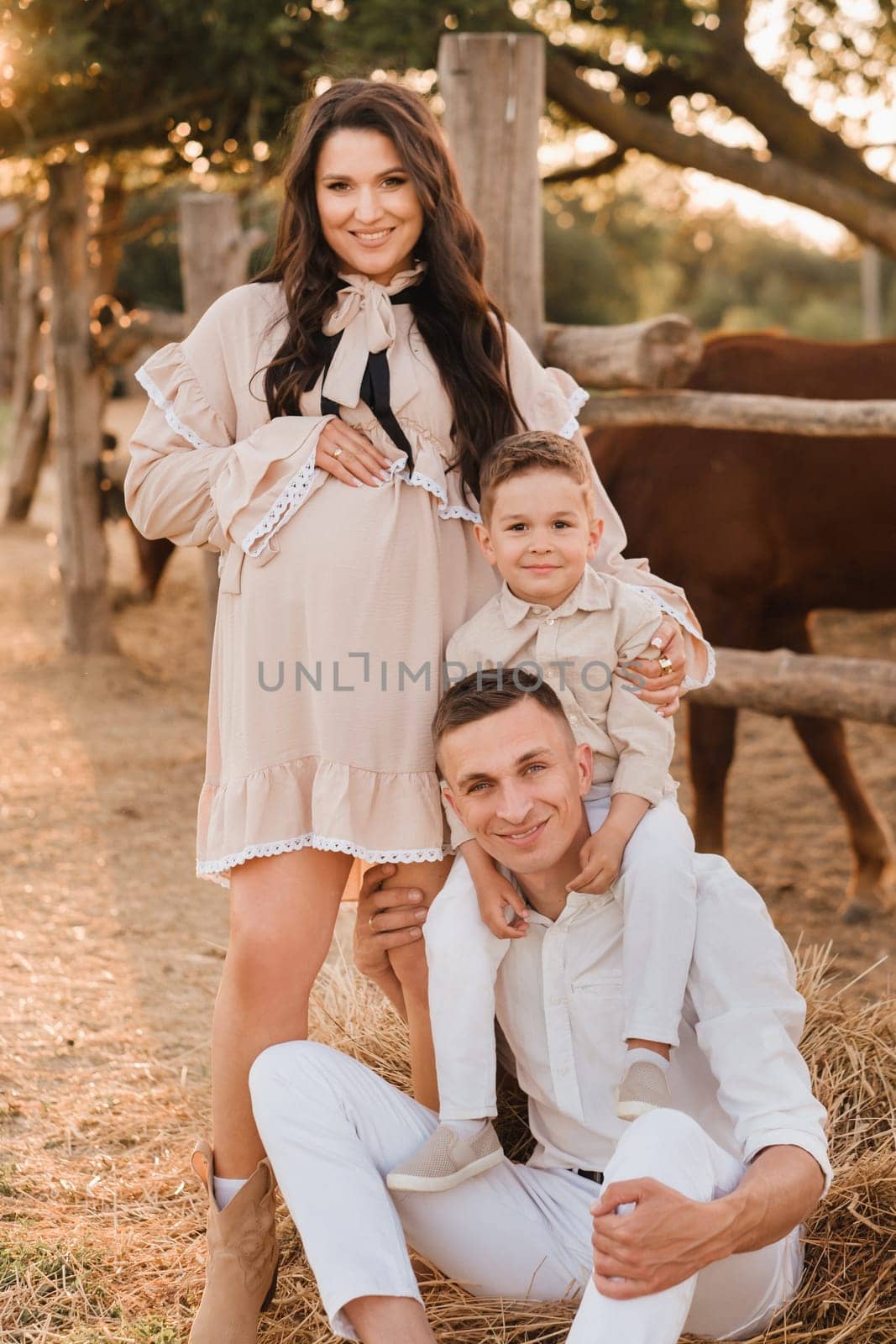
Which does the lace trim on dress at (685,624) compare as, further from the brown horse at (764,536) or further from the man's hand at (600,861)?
the brown horse at (764,536)

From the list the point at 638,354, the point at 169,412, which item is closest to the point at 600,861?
the point at 169,412

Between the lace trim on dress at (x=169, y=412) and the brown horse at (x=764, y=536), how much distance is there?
2.44m

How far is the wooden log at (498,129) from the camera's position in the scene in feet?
11.3

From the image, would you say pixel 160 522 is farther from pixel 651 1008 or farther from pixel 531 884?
pixel 651 1008

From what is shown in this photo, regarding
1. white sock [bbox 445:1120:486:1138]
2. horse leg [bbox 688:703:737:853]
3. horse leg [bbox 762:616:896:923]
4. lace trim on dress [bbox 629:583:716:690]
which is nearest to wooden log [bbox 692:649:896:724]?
horse leg [bbox 688:703:737:853]

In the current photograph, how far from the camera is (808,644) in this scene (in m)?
4.52

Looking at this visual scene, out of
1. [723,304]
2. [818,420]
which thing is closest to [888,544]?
[818,420]

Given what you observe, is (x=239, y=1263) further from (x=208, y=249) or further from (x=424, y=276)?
(x=208, y=249)

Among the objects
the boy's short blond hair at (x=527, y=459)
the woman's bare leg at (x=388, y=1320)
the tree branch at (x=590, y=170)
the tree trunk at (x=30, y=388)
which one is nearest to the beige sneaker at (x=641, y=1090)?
the woman's bare leg at (x=388, y=1320)

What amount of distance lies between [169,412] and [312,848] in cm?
71

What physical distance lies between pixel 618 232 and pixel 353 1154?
1963 cm

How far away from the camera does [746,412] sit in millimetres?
3656

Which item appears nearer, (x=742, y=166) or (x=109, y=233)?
(x=742, y=166)

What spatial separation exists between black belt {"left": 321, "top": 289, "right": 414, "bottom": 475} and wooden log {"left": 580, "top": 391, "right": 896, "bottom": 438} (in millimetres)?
1840
